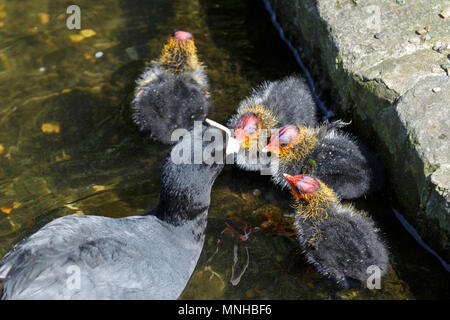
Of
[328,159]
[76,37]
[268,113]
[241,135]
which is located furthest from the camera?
[76,37]

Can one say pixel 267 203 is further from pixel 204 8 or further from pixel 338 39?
pixel 204 8

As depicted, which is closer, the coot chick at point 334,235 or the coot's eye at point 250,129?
the coot chick at point 334,235

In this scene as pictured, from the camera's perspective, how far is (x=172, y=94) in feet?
15.3

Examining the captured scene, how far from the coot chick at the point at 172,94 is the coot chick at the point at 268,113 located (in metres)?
0.35

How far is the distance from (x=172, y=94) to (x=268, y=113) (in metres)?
0.81

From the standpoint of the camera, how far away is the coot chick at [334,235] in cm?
354

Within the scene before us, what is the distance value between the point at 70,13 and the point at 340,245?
3.78 metres

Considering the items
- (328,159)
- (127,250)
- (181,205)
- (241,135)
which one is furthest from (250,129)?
(127,250)

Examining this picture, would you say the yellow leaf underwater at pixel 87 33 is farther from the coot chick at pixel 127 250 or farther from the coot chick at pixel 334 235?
the coot chick at pixel 334 235

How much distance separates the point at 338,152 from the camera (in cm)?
407

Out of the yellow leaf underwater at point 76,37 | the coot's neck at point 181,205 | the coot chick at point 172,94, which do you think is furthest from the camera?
the yellow leaf underwater at point 76,37

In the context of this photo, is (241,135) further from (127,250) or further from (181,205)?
(127,250)

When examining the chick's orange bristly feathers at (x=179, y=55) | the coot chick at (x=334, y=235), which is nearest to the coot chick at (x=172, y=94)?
the chick's orange bristly feathers at (x=179, y=55)

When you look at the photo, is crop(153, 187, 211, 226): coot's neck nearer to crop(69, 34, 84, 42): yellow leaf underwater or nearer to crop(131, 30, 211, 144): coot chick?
crop(131, 30, 211, 144): coot chick
